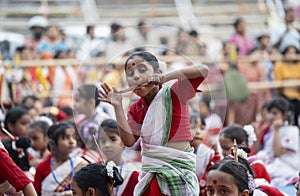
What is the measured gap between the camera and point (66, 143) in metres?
6.28

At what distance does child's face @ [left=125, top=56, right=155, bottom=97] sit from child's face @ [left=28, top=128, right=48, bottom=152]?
2.93 meters

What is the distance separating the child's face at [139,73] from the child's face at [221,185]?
638mm

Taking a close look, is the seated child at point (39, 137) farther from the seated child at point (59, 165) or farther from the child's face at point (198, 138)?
the child's face at point (198, 138)

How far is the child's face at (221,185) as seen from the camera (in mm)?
4312

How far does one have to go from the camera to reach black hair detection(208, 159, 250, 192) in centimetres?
437

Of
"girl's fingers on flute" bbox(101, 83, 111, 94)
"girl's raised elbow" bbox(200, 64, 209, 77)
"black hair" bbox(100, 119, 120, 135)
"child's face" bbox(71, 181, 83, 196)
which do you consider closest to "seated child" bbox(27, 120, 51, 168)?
"black hair" bbox(100, 119, 120, 135)

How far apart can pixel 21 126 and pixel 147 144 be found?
2.74 m

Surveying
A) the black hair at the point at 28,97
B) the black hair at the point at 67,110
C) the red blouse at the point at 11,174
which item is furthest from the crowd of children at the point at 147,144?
the black hair at the point at 28,97

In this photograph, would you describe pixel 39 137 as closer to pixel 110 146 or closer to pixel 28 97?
pixel 28 97

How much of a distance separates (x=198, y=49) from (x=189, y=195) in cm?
205

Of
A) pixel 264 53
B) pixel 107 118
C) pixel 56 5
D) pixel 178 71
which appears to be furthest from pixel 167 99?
pixel 56 5

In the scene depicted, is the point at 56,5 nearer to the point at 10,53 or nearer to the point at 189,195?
the point at 10,53

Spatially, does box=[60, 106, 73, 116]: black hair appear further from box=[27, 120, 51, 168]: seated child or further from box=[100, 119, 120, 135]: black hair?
box=[100, 119, 120, 135]: black hair

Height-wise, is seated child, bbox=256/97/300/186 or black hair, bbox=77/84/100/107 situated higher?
black hair, bbox=77/84/100/107
